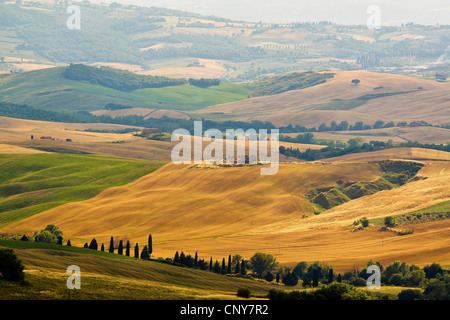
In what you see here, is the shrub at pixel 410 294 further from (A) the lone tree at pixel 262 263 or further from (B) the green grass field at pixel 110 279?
(A) the lone tree at pixel 262 263

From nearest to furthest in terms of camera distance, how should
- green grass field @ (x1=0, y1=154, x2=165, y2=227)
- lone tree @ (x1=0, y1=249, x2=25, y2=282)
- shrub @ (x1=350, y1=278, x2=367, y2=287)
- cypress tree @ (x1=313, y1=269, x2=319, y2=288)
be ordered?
lone tree @ (x1=0, y1=249, x2=25, y2=282) < cypress tree @ (x1=313, y1=269, x2=319, y2=288) < shrub @ (x1=350, y1=278, x2=367, y2=287) < green grass field @ (x1=0, y1=154, x2=165, y2=227)

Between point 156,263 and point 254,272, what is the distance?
684 inches

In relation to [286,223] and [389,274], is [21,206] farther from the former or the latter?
[389,274]

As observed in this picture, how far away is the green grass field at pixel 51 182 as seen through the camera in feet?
521

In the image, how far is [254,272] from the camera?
106812 millimetres

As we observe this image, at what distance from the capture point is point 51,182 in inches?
7160

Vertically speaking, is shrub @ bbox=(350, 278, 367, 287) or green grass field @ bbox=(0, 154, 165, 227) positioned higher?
green grass field @ bbox=(0, 154, 165, 227)

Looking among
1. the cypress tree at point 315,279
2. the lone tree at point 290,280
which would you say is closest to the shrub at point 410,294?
the cypress tree at point 315,279

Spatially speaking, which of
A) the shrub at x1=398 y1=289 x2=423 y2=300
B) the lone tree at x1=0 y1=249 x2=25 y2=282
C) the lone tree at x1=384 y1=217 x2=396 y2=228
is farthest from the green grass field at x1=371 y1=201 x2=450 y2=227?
the lone tree at x1=0 y1=249 x2=25 y2=282

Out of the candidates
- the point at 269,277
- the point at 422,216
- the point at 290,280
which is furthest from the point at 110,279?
the point at 422,216

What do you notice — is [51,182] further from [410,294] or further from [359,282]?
[410,294]

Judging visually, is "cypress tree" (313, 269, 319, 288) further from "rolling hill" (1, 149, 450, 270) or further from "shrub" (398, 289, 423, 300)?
"rolling hill" (1, 149, 450, 270)

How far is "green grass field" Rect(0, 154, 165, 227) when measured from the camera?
521 ft
